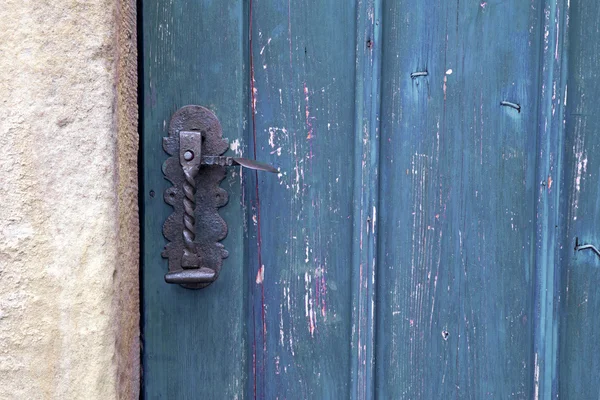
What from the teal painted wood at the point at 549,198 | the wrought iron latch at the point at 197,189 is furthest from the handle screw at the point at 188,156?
the teal painted wood at the point at 549,198

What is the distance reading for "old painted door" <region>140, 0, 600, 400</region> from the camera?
35.0 inches

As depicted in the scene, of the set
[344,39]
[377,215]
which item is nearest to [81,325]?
[377,215]

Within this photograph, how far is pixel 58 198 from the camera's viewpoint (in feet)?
2.30

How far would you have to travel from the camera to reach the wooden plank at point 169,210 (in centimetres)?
87

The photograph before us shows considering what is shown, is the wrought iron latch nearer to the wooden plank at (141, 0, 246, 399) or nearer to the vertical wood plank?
the wooden plank at (141, 0, 246, 399)

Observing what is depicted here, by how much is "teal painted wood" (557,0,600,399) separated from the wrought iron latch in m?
0.49

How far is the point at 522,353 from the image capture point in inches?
36.1

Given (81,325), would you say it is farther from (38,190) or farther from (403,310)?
(403,310)

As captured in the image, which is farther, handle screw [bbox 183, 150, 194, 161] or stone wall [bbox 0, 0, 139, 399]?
handle screw [bbox 183, 150, 194, 161]

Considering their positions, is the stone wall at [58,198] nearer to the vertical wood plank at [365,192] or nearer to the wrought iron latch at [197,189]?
the wrought iron latch at [197,189]

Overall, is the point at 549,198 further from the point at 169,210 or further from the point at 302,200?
the point at 169,210

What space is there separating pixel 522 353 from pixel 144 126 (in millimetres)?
710

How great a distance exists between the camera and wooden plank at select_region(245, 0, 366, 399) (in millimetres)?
896

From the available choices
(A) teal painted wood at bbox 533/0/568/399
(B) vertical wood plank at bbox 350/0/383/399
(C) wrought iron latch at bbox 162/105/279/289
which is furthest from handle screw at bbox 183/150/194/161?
(A) teal painted wood at bbox 533/0/568/399
